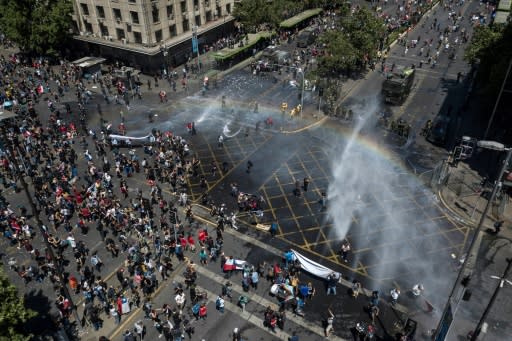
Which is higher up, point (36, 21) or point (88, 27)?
point (36, 21)

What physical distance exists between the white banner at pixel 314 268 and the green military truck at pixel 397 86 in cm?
3136

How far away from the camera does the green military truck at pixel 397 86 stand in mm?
50219

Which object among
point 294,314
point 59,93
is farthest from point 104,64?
point 294,314

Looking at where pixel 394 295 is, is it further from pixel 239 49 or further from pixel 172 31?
pixel 172 31

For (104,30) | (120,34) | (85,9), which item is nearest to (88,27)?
(85,9)

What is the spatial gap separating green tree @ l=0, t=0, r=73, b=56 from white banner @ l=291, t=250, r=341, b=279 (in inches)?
2192

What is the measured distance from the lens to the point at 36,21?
2408 inches

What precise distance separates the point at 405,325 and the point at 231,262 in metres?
12.0

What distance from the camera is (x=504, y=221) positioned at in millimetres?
32906

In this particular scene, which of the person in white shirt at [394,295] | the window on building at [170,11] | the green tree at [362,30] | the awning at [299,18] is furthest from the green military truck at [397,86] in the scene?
the window on building at [170,11]

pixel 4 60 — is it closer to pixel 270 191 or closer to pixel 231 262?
pixel 270 191

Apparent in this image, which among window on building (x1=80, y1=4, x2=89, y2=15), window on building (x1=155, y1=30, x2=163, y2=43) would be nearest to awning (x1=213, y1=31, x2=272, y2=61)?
window on building (x1=155, y1=30, x2=163, y2=43)

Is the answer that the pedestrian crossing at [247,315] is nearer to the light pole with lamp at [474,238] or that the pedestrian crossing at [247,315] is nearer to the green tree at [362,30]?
the light pole with lamp at [474,238]

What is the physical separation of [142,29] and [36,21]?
58.8 feet
